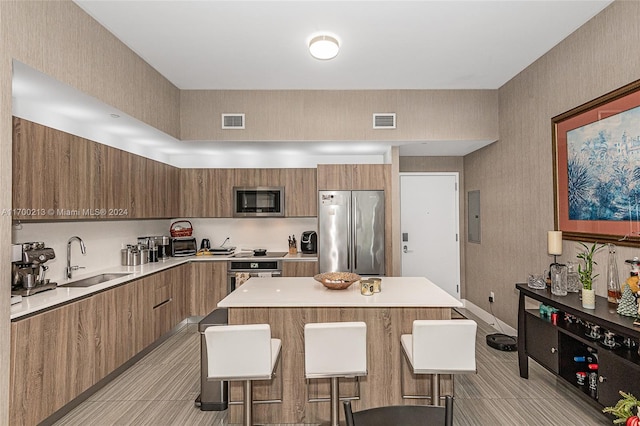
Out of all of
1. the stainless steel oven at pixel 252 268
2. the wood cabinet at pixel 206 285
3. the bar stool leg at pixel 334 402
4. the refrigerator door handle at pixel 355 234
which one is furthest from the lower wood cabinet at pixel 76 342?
the refrigerator door handle at pixel 355 234

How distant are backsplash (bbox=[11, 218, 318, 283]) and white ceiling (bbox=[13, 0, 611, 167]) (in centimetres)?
95

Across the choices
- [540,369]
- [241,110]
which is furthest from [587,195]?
[241,110]

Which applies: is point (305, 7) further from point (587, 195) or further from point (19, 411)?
point (19, 411)

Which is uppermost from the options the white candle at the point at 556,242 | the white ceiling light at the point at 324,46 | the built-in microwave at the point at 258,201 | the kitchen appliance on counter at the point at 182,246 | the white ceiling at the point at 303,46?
the white ceiling at the point at 303,46

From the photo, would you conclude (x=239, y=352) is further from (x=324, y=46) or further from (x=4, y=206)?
(x=324, y=46)

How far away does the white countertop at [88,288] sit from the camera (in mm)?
2364

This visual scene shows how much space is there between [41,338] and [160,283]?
1709mm

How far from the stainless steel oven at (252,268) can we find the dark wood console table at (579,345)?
293 centimetres

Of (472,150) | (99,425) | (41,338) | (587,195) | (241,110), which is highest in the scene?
(241,110)

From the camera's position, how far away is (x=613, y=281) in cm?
255

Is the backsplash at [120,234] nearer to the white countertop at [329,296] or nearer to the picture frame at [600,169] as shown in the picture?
the white countertop at [329,296]

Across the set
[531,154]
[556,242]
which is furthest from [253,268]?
[531,154]

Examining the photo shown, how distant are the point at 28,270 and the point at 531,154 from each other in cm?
463

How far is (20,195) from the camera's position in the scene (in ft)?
7.91
